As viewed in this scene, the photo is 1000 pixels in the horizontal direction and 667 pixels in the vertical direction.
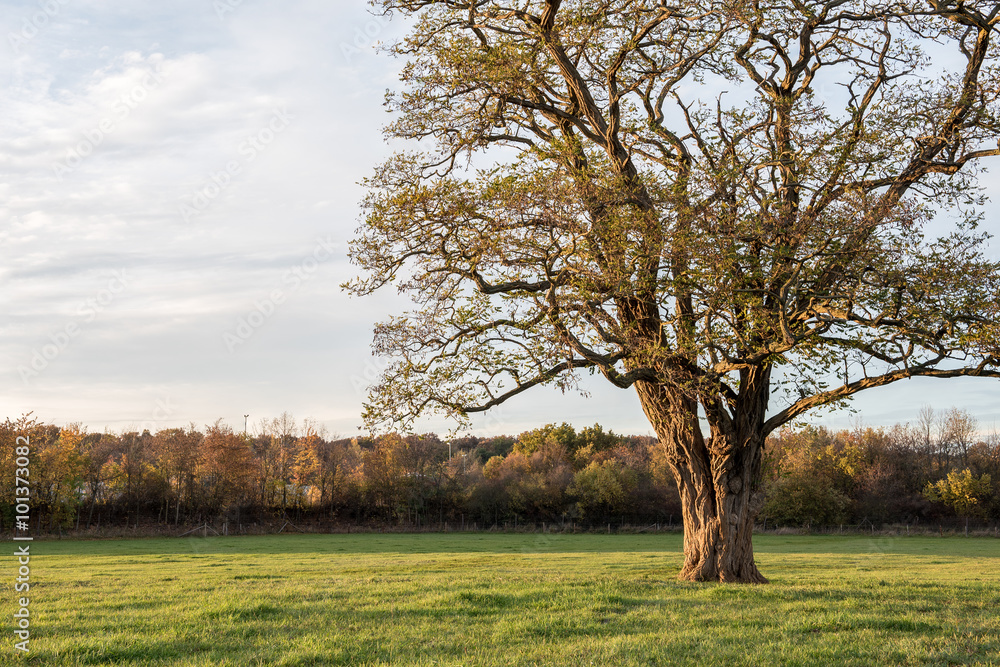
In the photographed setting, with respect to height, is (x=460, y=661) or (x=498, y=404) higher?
(x=498, y=404)

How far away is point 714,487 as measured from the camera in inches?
643

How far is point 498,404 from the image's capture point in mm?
15188

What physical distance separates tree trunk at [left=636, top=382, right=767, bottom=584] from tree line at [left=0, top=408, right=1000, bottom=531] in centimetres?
5080

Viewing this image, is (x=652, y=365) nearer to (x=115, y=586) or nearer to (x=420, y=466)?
(x=115, y=586)

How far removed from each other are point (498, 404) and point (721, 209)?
6.13 meters

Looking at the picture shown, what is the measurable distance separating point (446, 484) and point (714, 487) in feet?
198

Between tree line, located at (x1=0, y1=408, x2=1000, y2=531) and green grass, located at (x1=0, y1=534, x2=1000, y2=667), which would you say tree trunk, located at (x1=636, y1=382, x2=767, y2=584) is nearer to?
green grass, located at (x1=0, y1=534, x2=1000, y2=667)

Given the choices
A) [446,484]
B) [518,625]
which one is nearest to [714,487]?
[518,625]

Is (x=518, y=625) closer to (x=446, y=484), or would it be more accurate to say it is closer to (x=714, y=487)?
(x=714, y=487)

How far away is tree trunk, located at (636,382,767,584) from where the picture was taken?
1605 cm

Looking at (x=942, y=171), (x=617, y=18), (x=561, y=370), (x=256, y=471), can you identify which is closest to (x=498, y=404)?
(x=561, y=370)

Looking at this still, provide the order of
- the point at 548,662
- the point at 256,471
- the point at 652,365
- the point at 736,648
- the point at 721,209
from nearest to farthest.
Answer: the point at 548,662, the point at 736,648, the point at 721,209, the point at 652,365, the point at 256,471

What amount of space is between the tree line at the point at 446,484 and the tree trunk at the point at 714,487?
50801mm

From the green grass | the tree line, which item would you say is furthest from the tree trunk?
the tree line
